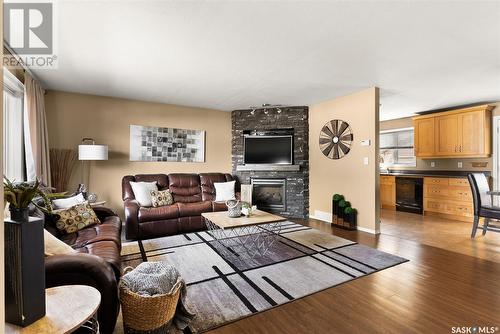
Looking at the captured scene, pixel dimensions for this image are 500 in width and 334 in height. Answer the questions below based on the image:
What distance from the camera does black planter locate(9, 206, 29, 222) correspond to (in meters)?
0.99

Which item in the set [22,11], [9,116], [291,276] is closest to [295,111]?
[291,276]

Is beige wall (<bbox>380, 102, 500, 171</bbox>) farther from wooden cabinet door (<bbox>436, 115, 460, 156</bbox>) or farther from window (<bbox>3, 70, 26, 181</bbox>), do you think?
window (<bbox>3, 70, 26, 181</bbox>)

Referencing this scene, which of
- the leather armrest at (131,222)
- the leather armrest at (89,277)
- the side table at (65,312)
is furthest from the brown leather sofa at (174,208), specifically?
the side table at (65,312)

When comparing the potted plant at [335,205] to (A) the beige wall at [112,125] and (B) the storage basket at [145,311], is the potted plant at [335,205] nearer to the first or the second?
(A) the beige wall at [112,125]

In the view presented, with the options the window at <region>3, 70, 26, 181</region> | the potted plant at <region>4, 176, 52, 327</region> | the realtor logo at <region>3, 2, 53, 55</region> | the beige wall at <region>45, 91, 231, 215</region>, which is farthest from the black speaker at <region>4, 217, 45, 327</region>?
the beige wall at <region>45, 91, 231, 215</region>

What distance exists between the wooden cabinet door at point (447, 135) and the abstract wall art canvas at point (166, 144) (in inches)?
205

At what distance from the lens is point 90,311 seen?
40.1 inches

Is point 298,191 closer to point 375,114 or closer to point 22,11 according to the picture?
point 375,114

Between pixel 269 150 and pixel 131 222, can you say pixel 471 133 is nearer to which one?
pixel 269 150

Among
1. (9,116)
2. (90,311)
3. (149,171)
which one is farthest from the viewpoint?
(149,171)

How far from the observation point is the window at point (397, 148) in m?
6.15

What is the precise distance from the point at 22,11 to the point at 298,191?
4.72 m

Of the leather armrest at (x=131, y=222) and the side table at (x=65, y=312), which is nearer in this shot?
the side table at (x=65, y=312)

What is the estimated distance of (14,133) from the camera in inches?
128
